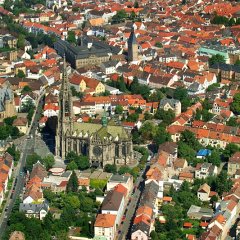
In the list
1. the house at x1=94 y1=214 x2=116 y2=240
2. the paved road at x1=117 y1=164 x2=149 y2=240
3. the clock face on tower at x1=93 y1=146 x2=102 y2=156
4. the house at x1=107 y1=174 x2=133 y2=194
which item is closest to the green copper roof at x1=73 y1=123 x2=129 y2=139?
the clock face on tower at x1=93 y1=146 x2=102 y2=156

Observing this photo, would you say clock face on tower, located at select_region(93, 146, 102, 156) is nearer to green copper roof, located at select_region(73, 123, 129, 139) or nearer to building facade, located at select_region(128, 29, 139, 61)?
green copper roof, located at select_region(73, 123, 129, 139)

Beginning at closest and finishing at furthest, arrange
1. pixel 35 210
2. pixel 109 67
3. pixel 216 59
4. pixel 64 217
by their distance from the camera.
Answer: pixel 64 217
pixel 35 210
pixel 109 67
pixel 216 59

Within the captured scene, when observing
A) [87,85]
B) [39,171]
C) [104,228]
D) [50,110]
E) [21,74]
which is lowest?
[21,74]

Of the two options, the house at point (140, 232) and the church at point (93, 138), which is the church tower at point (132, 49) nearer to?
the church at point (93, 138)

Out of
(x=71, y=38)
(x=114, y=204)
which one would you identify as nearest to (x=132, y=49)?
(x=71, y=38)

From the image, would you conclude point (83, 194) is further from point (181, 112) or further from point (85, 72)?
point (85, 72)

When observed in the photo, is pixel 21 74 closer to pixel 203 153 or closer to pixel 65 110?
pixel 65 110
